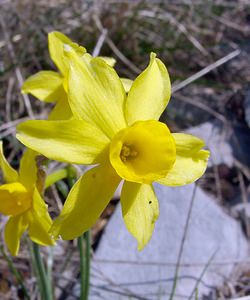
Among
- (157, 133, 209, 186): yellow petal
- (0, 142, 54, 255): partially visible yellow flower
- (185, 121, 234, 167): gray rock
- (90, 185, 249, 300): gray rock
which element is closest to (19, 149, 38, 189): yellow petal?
(0, 142, 54, 255): partially visible yellow flower

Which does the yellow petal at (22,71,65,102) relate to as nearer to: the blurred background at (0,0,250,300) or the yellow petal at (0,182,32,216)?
the yellow petal at (0,182,32,216)

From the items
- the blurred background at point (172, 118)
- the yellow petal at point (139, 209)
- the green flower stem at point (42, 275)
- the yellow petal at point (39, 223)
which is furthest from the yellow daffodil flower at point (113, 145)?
the blurred background at point (172, 118)

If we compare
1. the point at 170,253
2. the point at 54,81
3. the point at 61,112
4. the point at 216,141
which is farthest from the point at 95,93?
the point at 216,141

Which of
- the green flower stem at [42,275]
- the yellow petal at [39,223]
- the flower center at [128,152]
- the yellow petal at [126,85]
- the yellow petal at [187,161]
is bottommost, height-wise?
the green flower stem at [42,275]

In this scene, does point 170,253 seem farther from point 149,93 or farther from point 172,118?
point 149,93

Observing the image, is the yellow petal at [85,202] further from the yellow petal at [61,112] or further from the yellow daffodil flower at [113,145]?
the yellow petal at [61,112]

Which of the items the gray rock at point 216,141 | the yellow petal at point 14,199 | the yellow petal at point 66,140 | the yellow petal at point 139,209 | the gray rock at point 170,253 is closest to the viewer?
the yellow petal at point 66,140
